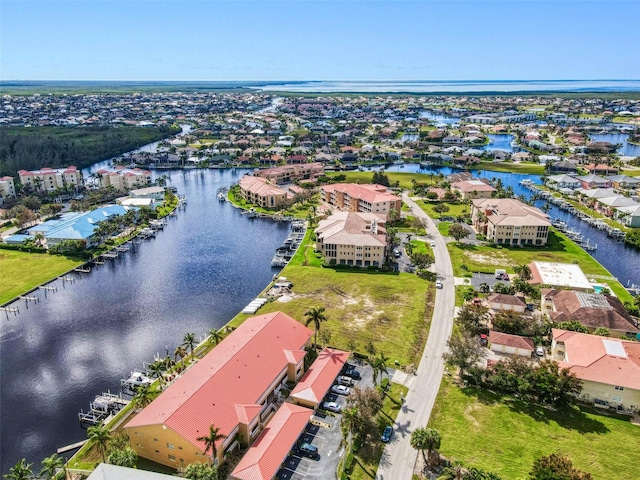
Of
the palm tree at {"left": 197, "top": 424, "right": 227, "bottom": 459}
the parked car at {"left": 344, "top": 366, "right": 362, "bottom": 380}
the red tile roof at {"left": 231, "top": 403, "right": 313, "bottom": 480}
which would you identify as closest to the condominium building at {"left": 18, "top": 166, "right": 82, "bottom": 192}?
the parked car at {"left": 344, "top": 366, "right": 362, "bottom": 380}

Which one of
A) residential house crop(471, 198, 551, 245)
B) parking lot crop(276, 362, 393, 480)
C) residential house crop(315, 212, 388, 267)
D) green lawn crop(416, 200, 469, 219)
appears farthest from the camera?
green lawn crop(416, 200, 469, 219)

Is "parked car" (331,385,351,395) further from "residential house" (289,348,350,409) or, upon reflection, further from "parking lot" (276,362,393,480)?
"residential house" (289,348,350,409)

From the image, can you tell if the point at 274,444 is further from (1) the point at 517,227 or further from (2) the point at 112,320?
(1) the point at 517,227

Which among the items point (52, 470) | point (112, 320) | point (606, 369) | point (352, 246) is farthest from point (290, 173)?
point (52, 470)

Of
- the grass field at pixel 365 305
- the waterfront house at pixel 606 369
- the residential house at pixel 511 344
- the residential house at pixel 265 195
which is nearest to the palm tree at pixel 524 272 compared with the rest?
the grass field at pixel 365 305

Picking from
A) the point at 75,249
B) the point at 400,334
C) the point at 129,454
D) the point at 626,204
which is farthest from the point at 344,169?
the point at 129,454
